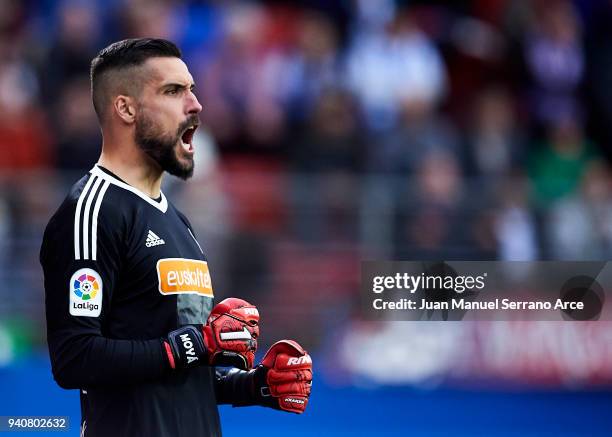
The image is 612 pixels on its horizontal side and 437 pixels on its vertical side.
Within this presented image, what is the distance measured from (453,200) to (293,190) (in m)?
1.27

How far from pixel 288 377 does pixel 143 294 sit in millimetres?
597

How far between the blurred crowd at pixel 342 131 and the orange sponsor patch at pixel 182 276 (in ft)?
15.4

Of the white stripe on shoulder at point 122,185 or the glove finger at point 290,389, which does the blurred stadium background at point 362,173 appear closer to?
the glove finger at point 290,389

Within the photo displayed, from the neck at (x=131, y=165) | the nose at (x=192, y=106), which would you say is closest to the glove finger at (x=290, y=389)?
the neck at (x=131, y=165)

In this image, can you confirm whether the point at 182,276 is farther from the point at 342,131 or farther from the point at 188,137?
the point at 342,131

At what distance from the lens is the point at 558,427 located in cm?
779

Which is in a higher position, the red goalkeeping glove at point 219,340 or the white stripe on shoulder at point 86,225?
the white stripe on shoulder at point 86,225

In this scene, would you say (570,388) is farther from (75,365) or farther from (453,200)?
(75,365)

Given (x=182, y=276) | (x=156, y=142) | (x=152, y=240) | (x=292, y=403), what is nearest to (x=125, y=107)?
(x=156, y=142)

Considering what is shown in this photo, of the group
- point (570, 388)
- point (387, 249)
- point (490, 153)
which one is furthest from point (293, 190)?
point (570, 388)

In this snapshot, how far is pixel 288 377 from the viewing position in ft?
13.1

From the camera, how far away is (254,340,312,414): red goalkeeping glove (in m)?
4.00

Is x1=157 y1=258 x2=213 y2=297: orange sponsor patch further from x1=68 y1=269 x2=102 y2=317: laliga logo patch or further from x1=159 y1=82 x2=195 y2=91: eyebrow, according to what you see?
x1=159 y1=82 x2=195 y2=91: eyebrow

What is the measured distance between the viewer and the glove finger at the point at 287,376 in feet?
13.1
